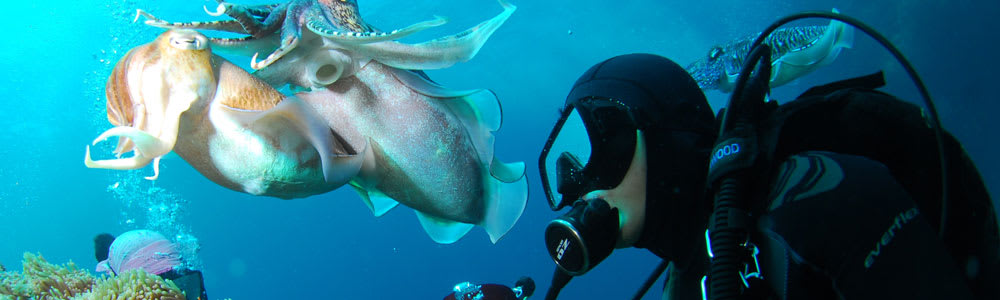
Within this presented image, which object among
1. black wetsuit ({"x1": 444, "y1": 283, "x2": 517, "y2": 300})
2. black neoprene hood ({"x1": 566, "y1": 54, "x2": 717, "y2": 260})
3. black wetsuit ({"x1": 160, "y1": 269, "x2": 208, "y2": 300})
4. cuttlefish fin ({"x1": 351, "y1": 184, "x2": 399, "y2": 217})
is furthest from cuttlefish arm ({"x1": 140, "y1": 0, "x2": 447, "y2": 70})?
black wetsuit ({"x1": 444, "y1": 283, "x2": 517, "y2": 300})

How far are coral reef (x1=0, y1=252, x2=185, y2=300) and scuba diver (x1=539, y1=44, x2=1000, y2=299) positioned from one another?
3.28m

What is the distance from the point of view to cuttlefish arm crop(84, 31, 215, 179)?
1349 millimetres

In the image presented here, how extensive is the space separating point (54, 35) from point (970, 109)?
50.8 metres

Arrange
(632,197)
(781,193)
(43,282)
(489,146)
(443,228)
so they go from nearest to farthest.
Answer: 1. (781,193)
2. (632,197)
3. (489,146)
4. (443,228)
5. (43,282)

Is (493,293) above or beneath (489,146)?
beneath

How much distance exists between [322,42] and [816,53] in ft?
17.6

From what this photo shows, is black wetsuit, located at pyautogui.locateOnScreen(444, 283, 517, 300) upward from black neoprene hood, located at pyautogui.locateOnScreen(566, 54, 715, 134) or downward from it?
downward

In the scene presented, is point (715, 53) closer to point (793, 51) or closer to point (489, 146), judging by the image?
point (793, 51)

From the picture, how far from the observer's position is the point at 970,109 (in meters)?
17.0

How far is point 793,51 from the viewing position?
4789 millimetres

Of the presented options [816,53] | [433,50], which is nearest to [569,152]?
[433,50]

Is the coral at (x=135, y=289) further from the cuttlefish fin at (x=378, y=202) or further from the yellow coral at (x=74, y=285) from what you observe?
the cuttlefish fin at (x=378, y=202)

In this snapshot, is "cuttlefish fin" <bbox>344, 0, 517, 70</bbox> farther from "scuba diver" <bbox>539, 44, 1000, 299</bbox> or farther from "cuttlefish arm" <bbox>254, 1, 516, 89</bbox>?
"scuba diver" <bbox>539, 44, 1000, 299</bbox>

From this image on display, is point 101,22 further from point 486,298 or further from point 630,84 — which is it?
point 630,84
